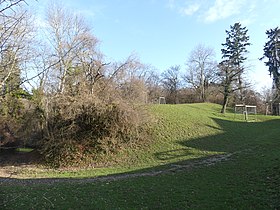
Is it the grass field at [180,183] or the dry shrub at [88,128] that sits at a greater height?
the dry shrub at [88,128]

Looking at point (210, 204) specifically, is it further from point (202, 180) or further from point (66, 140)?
point (66, 140)

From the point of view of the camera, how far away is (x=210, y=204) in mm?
7559

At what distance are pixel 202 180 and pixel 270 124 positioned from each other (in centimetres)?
2109

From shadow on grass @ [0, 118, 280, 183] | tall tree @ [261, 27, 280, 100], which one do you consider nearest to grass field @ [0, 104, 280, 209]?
shadow on grass @ [0, 118, 280, 183]

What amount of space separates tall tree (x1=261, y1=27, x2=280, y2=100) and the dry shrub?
110ft

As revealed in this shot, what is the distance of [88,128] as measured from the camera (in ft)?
70.9

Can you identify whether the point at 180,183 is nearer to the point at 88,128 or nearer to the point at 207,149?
the point at 207,149

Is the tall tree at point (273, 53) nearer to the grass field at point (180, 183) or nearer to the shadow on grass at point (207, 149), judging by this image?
the shadow on grass at point (207, 149)

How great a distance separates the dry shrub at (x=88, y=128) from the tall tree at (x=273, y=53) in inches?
1319

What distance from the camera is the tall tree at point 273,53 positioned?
45.2 m

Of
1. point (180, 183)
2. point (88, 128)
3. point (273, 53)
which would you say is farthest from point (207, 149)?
point (273, 53)

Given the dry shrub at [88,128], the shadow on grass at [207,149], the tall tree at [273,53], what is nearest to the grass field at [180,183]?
the shadow on grass at [207,149]

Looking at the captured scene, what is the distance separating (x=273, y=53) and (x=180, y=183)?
1701 inches

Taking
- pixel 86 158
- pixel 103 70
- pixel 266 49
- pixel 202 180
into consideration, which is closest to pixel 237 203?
pixel 202 180
